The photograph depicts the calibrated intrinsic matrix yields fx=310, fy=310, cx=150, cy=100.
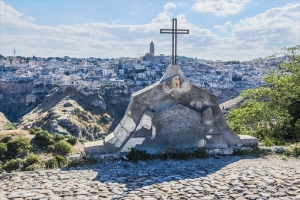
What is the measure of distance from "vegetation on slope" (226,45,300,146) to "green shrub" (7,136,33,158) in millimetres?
19055

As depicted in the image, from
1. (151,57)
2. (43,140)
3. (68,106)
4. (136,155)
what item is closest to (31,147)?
(43,140)

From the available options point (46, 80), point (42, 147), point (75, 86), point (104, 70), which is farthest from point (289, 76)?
point (104, 70)

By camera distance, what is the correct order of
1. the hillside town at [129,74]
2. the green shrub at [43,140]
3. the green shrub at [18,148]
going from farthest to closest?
1. the hillside town at [129,74]
2. the green shrub at [43,140]
3. the green shrub at [18,148]

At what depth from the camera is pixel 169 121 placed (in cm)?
648

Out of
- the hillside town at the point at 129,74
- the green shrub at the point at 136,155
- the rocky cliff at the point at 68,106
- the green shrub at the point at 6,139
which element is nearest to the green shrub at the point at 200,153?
the green shrub at the point at 136,155

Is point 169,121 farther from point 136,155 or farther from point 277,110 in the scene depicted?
point 277,110

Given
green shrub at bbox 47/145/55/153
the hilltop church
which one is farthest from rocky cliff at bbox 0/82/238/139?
the hilltop church

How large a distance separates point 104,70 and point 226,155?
454 feet

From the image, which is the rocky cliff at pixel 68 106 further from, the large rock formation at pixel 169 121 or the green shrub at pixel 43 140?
the large rock formation at pixel 169 121

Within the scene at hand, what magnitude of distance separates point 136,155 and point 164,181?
1.32 m

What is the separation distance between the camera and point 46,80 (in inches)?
4909

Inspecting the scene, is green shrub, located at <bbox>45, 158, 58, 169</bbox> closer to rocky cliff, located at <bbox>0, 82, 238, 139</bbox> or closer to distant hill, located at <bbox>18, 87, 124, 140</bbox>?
distant hill, located at <bbox>18, 87, 124, 140</bbox>

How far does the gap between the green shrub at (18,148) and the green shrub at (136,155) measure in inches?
817

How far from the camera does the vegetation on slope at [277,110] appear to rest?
9273mm
